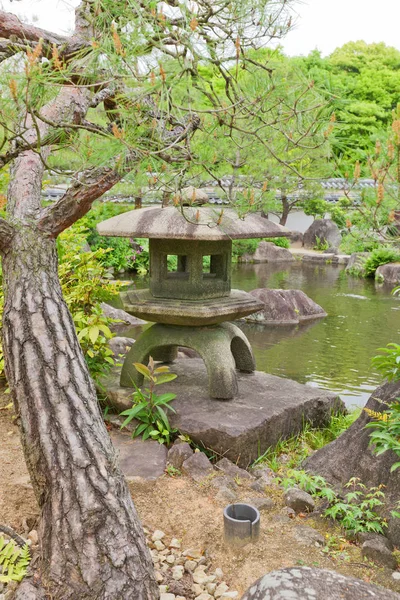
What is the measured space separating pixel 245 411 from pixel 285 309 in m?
5.83

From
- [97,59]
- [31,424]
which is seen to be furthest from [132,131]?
[31,424]

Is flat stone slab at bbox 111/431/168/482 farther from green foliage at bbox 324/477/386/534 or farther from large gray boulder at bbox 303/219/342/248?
large gray boulder at bbox 303/219/342/248

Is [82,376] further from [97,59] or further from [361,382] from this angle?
[361,382]

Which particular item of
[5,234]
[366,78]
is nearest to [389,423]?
[5,234]

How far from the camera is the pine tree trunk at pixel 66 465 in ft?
6.69

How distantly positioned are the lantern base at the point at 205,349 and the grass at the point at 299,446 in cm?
52

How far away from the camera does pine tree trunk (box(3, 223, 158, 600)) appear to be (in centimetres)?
204

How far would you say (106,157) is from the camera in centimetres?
235

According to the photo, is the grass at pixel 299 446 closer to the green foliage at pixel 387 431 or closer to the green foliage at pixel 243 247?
the green foliage at pixel 387 431

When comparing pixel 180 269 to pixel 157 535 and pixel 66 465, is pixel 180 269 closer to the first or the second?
pixel 157 535

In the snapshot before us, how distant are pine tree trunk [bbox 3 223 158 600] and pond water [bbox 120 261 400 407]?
380 centimetres

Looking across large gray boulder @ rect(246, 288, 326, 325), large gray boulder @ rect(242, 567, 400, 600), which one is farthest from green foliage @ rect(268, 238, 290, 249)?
large gray boulder @ rect(242, 567, 400, 600)

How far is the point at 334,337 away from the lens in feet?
27.4

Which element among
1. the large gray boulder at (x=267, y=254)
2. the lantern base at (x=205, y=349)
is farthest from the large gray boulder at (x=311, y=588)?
the large gray boulder at (x=267, y=254)
